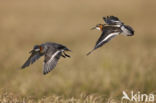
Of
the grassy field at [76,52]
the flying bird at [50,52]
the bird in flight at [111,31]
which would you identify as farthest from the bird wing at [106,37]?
the grassy field at [76,52]

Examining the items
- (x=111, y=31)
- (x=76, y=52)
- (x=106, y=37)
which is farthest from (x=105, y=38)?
(x=76, y=52)

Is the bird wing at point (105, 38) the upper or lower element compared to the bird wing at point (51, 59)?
upper

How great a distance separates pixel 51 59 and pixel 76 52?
467 cm

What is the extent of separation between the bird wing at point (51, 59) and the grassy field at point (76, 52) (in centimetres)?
35

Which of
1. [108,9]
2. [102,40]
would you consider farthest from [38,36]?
[102,40]

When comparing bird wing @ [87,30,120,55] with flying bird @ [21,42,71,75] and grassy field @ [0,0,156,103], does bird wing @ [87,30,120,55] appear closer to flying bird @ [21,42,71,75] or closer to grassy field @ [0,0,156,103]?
flying bird @ [21,42,71,75]

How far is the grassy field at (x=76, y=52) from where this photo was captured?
9398 mm

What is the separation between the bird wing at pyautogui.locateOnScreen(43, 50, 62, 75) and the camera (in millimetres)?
6980

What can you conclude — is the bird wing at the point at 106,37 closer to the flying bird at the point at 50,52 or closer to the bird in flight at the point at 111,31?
the bird in flight at the point at 111,31

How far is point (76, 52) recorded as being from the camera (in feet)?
38.3

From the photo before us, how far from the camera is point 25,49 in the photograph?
468 inches

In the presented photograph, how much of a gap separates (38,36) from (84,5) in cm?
309

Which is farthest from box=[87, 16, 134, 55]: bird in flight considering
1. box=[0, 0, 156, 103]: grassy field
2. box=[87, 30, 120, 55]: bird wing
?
box=[0, 0, 156, 103]: grassy field

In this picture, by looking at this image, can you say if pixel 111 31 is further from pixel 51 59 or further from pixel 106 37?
pixel 51 59
